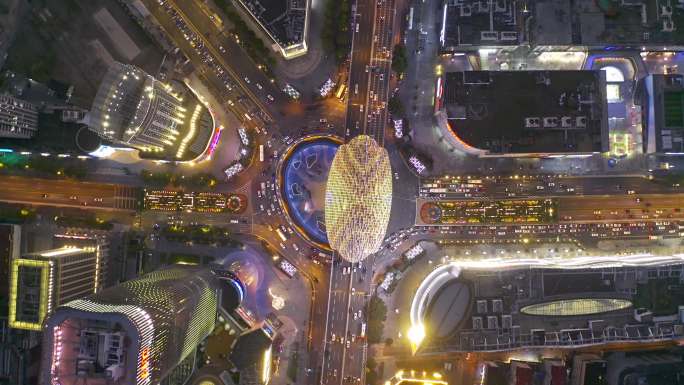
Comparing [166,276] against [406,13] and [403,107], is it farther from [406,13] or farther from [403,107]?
[406,13]

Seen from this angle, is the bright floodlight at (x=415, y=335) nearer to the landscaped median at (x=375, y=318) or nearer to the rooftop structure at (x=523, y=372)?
the landscaped median at (x=375, y=318)

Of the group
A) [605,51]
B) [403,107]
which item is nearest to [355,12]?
[403,107]

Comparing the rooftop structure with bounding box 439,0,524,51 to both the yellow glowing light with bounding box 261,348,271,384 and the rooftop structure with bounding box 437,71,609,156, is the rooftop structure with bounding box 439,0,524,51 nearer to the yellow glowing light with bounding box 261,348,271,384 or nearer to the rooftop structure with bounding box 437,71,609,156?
the rooftop structure with bounding box 437,71,609,156

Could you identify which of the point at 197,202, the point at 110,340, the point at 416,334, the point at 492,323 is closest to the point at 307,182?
the point at 197,202

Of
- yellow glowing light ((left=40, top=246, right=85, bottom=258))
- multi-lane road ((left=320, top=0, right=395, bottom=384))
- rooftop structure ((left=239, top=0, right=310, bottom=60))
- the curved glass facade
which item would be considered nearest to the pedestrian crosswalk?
yellow glowing light ((left=40, top=246, right=85, bottom=258))

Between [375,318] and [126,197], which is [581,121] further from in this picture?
[126,197]

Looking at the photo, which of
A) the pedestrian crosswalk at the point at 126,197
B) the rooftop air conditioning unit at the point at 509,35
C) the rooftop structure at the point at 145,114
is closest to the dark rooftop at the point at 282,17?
the rooftop structure at the point at 145,114

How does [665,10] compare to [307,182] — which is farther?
[307,182]
